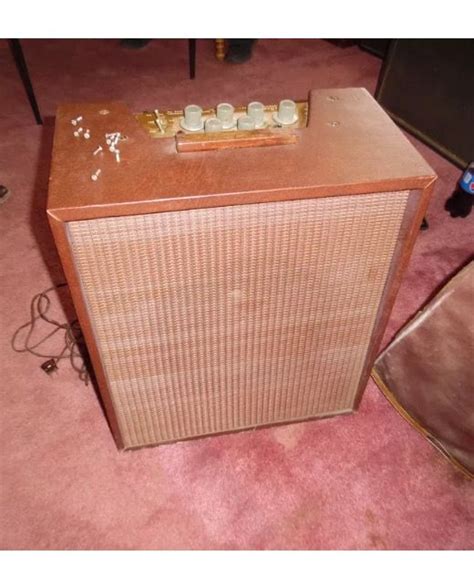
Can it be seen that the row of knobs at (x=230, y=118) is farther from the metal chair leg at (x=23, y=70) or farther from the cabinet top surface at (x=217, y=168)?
the metal chair leg at (x=23, y=70)

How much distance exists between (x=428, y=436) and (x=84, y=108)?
3.38 ft

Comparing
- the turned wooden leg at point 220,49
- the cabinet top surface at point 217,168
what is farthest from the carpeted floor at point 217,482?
the turned wooden leg at point 220,49

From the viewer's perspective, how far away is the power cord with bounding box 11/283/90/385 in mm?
1367

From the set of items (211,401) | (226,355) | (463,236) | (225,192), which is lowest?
(463,236)

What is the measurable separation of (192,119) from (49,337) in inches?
33.7

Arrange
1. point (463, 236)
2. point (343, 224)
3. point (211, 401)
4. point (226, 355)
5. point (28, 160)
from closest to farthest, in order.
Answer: point (343, 224)
point (226, 355)
point (211, 401)
point (463, 236)
point (28, 160)

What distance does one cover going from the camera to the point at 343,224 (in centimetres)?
83

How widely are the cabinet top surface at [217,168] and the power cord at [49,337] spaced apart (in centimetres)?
71

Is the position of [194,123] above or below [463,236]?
above

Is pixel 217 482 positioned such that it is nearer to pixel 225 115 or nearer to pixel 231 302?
pixel 231 302

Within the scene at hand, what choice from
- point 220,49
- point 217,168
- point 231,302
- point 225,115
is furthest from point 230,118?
point 220,49

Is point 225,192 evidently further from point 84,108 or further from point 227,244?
point 84,108

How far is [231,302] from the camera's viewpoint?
35.5 inches
